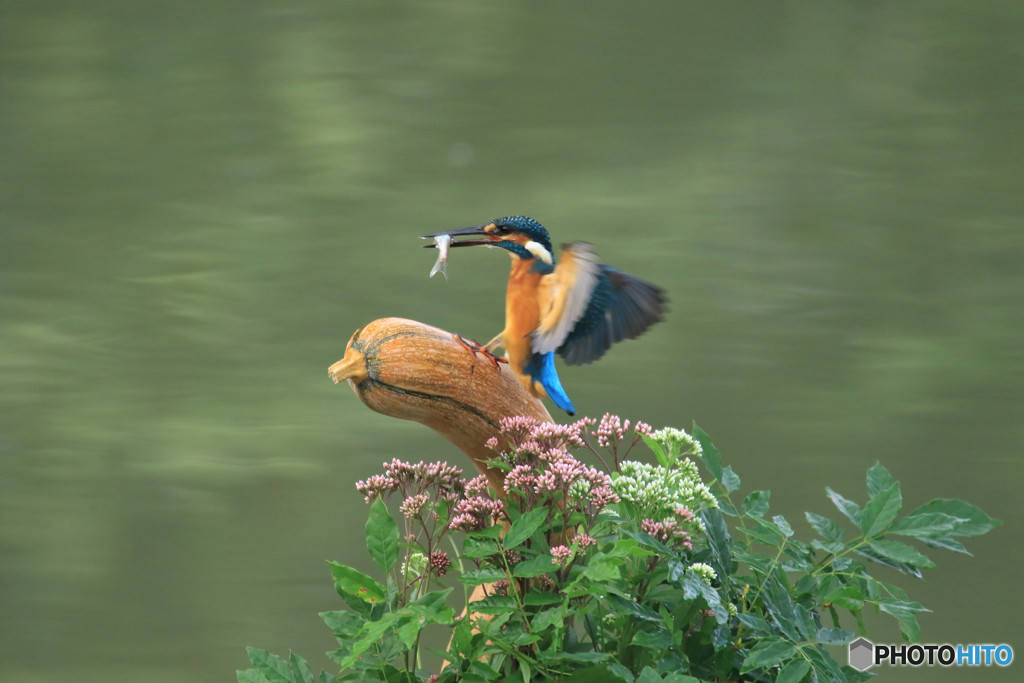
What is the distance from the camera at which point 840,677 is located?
0.58 meters

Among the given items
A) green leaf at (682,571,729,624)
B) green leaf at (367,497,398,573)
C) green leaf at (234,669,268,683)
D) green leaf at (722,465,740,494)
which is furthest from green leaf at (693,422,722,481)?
green leaf at (234,669,268,683)

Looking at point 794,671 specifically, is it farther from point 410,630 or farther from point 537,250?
point 537,250

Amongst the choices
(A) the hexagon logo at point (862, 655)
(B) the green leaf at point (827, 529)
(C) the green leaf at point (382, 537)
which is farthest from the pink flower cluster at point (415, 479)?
(A) the hexagon logo at point (862, 655)

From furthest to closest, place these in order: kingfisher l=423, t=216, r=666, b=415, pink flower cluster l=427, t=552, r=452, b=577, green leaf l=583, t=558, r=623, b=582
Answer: kingfisher l=423, t=216, r=666, b=415, pink flower cluster l=427, t=552, r=452, b=577, green leaf l=583, t=558, r=623, b=582

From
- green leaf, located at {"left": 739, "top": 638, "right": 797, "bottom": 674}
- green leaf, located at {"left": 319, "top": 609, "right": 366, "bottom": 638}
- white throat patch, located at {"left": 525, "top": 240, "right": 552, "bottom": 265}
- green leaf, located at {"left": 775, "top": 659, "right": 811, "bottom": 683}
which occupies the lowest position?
green leaf, located at {"left": 319, "top": 609, "right": 366, "bottom": 638}

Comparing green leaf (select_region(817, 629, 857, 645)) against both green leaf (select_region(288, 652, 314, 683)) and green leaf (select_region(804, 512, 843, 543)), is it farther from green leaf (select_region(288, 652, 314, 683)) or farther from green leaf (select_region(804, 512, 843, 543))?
green leaf (select_region(288, 652, 314, 683))

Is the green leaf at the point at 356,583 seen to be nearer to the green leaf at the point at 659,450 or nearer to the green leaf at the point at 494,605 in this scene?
the green leaf at the point at 494,605

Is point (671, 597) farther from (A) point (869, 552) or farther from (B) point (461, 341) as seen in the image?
(B) point (461, 341)

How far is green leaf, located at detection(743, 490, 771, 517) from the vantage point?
2.15 feet

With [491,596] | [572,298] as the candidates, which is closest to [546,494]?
[491,596]

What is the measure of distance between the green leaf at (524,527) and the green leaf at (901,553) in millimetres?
215

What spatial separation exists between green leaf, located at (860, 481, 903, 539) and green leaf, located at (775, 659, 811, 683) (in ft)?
0.34

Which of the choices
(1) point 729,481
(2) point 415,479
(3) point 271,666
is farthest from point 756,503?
(3) point 271,666

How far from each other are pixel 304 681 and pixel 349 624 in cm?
4
